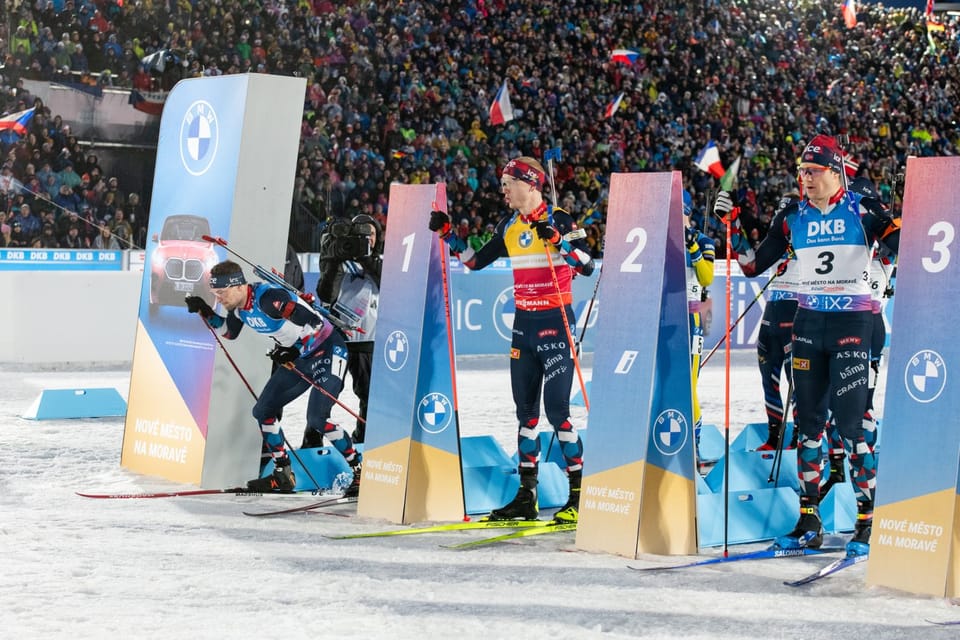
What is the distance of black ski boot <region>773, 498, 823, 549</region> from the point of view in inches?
230

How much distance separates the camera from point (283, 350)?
735cm

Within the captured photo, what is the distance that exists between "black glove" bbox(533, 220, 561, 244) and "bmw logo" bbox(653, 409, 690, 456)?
1.10m

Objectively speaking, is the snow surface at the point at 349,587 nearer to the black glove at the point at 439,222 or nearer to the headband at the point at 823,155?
the black glove at the point at 439,222

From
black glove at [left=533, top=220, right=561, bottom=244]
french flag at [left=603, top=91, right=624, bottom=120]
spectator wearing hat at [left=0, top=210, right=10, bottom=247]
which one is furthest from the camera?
french flag at [left=603, top=91, right=624, bottom=120]

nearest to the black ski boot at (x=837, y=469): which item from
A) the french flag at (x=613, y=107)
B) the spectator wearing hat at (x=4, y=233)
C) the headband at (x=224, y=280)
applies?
the headband at (x=224, y=280)

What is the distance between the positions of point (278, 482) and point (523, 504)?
180cm

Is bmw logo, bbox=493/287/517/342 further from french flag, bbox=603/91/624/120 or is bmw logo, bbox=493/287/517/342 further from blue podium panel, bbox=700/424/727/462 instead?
french flag, bbox=603/91/624/120

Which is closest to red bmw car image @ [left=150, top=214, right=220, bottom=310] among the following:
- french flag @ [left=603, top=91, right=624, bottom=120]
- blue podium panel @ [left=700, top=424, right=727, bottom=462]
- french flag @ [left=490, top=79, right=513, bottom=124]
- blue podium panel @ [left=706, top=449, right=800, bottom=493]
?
blue podium panel @ [left=706, top=449, right=800, bottom=493]

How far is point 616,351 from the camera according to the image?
5902mm

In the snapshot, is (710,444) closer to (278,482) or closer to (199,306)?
(278,482)

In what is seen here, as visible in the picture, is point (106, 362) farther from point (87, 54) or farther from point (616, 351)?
point (616, 351)

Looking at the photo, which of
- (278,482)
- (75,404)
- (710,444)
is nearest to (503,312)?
(75,404)

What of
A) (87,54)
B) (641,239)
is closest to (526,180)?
(641,239)

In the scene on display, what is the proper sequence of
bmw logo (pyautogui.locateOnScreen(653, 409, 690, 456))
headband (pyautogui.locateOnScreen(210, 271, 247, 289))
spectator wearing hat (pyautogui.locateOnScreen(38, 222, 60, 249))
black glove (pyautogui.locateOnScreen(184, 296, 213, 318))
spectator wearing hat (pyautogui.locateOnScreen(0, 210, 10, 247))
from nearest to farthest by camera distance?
1. bmw logo (pyautogui.locateOnScreen(653, 409, 690, 456))
2. headband (pyautogui.locateOnScreen(210, 271, 247, 289))
3. black glove (pyautogui.locateOnScreen(184, 296, 213, 318))
4. spectator wearing hat (pyautogui.locateOnScreen(0, 210, 10, 247))
5. spectator wearing hat (pyautogui.locateOnScreen(38, 222, 60, 249))
